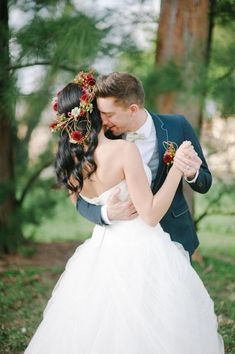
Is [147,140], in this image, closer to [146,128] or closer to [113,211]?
[146,128]

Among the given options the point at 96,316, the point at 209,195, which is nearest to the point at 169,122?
the point at 96,316

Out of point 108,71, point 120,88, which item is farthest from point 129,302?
point 108,71

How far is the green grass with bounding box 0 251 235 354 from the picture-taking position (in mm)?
3867

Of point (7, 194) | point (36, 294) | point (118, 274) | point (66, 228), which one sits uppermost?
point (118, 274)

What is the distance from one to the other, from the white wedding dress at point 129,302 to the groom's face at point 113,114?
1.09ft

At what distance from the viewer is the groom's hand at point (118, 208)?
269cm

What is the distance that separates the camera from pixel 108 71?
4.62 m

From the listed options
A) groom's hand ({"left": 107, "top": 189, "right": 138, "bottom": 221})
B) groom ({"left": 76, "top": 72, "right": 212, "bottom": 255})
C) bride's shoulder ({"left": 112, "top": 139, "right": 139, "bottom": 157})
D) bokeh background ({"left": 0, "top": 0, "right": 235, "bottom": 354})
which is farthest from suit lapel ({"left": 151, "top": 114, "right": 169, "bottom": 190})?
bokeh background ({"left": 0, "top": 0, "right": 235, "bottom": 354})

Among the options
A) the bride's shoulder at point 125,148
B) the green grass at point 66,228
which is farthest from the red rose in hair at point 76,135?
the green grass at point 66,228

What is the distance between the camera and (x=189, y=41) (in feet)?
16.1

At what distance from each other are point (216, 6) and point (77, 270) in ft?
11.2

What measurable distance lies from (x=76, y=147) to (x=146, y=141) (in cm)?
51

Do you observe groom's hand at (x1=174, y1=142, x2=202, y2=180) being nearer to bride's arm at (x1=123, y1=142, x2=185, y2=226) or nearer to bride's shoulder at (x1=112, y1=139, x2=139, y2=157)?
bride's arm at (x1=123, y1=142, x2=185, y2=226)

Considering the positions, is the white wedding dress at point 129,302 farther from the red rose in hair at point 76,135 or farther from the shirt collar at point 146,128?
the shirt collar at point 146,128
